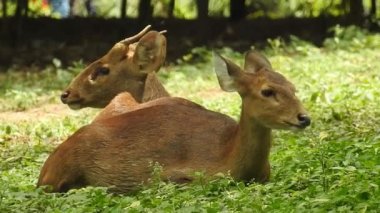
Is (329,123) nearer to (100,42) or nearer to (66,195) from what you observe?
(66,195)

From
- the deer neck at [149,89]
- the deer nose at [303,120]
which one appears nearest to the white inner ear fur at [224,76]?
the deer nose at [303,120]

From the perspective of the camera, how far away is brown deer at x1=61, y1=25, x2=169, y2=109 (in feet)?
30.7

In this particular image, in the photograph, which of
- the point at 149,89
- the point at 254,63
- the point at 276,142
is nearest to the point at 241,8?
the point at 276,142

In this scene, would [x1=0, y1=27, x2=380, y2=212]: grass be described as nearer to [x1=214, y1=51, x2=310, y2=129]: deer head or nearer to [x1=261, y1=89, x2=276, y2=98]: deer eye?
[x1=214, y1=51, x2=310, y2=129]: deer head

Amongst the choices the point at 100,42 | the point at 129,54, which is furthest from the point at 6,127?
the point at 100,42

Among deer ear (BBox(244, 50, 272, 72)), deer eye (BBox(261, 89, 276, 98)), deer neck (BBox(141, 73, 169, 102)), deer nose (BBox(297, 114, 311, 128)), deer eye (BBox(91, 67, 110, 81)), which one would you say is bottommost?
deer neck (BBox(141, 73, 169, 102))

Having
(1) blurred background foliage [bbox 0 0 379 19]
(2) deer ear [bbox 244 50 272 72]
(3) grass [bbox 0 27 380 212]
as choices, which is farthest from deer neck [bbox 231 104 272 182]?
(1) blurred background foliage [bbox 0 0 379 19]

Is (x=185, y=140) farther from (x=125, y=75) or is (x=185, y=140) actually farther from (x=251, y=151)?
(x=125, y=75)

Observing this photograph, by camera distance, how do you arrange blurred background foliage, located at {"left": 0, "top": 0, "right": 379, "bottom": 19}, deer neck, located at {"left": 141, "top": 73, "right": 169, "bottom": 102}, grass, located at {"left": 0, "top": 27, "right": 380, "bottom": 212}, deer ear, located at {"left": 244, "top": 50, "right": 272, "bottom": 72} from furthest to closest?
1. blurred background foliage, located at {"left": 0, "top": 0, "right": 379, "bottom": 19}
2. deer neck, located at {"left": 141, "top": 73, "right": 169, "bottom": 102}
3. deer ear, located at {"left": 244, "top": 50, "right": 272, "bottom": 72}
4. grass, located at {"left": 0, "top": 27, "right": 380, "bottom": 212}

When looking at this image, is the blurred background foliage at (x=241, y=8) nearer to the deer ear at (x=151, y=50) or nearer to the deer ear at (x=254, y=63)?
the deer ear at (x=151, y=50)

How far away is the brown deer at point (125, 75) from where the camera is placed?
9344 mm

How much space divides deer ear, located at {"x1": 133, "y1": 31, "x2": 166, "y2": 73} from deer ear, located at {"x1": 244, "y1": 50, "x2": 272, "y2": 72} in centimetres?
154

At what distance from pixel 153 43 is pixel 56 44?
11.7m

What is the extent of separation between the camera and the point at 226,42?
68.9ft
